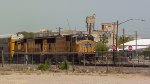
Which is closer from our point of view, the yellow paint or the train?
the train

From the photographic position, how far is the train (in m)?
47.4

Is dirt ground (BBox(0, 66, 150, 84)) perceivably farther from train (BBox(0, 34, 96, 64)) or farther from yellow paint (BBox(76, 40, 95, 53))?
yellow paint (BBox(76, 40, 95, 53))

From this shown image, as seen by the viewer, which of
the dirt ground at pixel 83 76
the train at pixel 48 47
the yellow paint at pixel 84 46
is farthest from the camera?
the yellow paint at pixel 84 46

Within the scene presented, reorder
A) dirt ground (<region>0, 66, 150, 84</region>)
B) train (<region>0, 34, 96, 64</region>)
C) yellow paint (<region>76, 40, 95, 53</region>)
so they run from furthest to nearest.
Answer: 1. yellow paint (<region>76, 40, 95, 53</region>)
2. train (<region>0, 34, 96, 64</region>)
3. dirt ground (<region>0, 66, 150, 84</region>)

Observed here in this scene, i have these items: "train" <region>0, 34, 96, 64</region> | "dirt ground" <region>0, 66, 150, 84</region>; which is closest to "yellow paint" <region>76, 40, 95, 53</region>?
"train" <region>0, 34, 96, 64</region>

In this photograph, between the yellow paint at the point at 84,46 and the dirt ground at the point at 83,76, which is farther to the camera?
the yellow paint at the point at 84,46

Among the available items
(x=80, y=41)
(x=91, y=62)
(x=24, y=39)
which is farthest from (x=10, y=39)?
(x=91, y=62)

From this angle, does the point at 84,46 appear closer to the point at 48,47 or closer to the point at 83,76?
the point at 48,47

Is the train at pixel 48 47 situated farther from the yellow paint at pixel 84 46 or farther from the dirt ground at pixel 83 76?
the dirt ground at pixel 83 76

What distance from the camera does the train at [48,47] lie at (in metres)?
47.4

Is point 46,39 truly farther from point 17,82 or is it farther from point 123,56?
point 17,82

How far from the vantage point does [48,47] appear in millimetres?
53469

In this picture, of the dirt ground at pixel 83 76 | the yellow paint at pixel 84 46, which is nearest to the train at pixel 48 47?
the yellow paint at pixel 84 46

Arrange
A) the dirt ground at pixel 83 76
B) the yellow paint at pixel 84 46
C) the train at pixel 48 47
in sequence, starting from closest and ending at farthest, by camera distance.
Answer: the dirt ground at pixel 83 76 < the train at pixel 48 47 < the yellow paint at pixel 84 46
